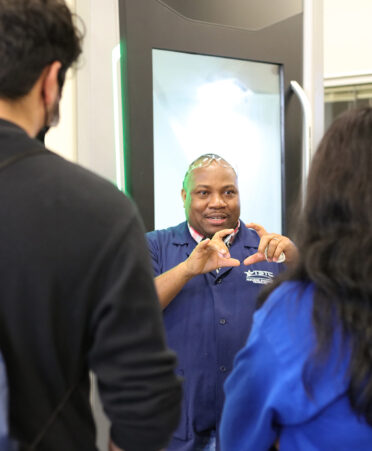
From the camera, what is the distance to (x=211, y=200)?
58.8 inches

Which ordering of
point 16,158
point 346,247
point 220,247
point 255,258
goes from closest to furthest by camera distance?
point 16,158 < point 346,247 < point 220,247 < point 255,258

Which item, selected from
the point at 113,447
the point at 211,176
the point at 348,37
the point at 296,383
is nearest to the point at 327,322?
the point at 296,383

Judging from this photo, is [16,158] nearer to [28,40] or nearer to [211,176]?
[28,40]

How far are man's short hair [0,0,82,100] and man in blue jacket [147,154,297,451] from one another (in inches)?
29.1

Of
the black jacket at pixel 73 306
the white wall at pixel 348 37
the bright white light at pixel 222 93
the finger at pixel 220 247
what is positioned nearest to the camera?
the black jacket at pixel 73 306

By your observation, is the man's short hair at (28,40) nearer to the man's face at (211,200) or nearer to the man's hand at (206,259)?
the man's hand at (206,259)

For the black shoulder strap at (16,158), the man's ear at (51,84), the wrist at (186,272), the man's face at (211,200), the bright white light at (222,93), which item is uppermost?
the bright white light at (222,93)

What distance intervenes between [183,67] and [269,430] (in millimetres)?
1181

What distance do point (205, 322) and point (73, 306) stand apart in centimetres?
78

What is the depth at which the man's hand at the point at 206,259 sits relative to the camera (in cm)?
132

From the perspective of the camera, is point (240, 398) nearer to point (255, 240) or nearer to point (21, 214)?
point (21, 214)

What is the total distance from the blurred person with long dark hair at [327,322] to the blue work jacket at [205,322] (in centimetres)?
54

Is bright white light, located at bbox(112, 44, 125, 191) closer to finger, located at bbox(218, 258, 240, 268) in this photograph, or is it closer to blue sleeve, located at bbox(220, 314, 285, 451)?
finger, located at bbox(218, 258, 240, 268)

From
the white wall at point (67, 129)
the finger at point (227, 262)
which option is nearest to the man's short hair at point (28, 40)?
the white wall at point (67, 129)
